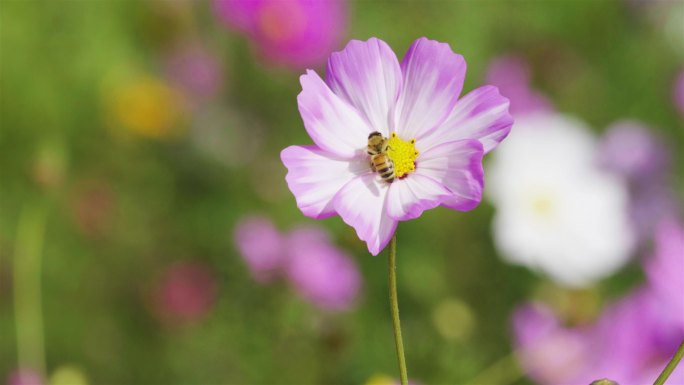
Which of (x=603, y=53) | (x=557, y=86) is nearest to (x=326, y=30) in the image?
(x=557, y=86)

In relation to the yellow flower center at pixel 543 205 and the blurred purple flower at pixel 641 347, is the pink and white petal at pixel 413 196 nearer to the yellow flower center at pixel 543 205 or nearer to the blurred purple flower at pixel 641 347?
the blurred purple flower at pixel 641 347

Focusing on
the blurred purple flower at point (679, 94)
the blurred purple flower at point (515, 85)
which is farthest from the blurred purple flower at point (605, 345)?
the blurred purple flower at point (679, 94)

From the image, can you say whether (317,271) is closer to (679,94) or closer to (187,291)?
(187,291)

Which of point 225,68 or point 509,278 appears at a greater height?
point 225,68

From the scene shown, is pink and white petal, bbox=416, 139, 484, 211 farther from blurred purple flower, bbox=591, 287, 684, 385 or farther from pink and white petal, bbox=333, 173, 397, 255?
blurred purple flower, bbox=591, 287, 684, 385

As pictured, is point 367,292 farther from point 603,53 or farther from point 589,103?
point 603,53

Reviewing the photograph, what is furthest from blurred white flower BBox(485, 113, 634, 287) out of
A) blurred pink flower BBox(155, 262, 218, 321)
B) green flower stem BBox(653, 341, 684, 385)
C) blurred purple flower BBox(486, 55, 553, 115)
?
green flower stem BBox(653, 341, 684, 385)

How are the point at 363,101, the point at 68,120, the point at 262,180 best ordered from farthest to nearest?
the point at 68,120 → the point at 262,180 → the point at 363,101
